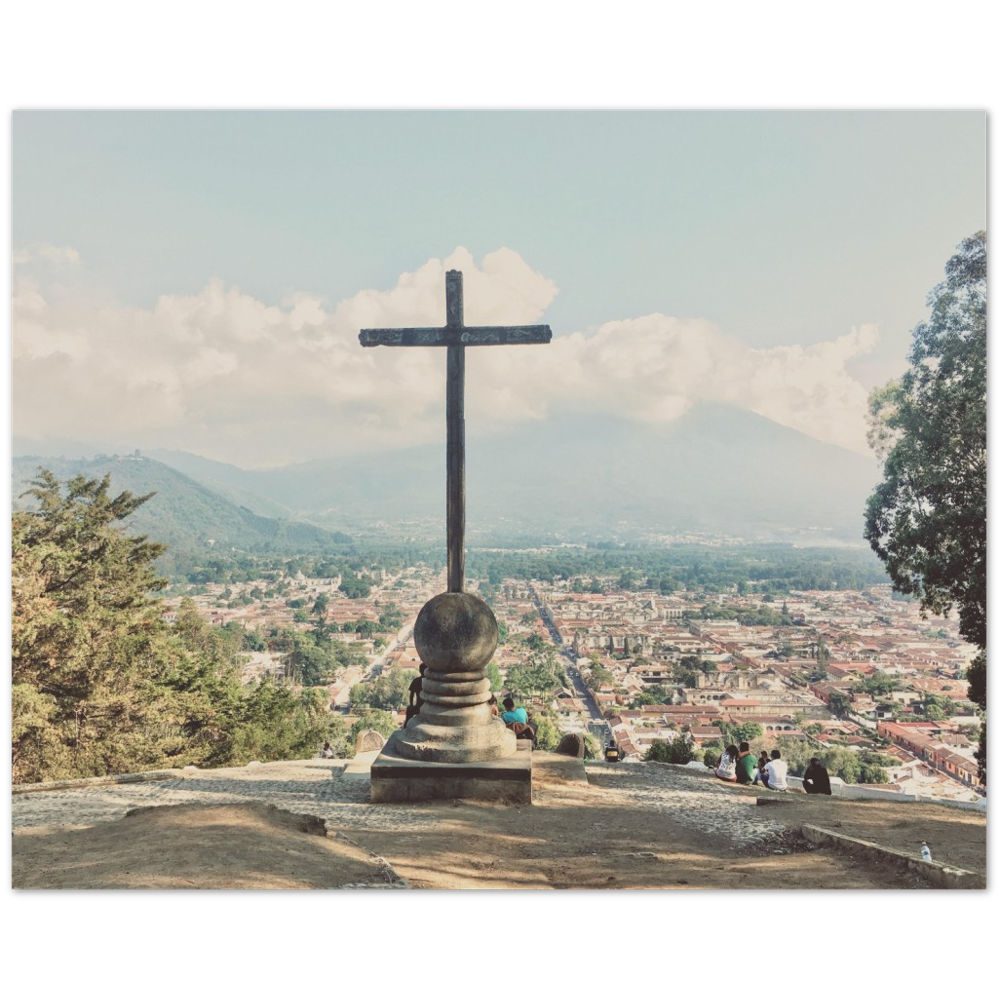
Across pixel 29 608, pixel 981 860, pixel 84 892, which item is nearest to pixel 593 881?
pixel 981 860

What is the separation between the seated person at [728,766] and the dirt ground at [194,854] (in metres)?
4.11

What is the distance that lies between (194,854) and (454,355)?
13.9 ft

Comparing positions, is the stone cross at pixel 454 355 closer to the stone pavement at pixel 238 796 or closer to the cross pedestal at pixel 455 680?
the cross pedestal at pixel 455 680

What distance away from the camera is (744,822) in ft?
17.4

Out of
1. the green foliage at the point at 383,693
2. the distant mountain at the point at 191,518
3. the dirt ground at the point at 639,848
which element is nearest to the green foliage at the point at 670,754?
the dirt ground at the point at 639,848

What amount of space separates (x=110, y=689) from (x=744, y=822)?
11.0 meters

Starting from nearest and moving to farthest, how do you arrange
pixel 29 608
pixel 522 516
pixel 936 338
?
pixel 936 338 → pixel 29 608 → pixel 522 516

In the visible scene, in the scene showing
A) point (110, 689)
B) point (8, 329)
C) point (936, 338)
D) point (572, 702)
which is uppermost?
point (936, 338)

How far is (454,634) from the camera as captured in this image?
232 inches

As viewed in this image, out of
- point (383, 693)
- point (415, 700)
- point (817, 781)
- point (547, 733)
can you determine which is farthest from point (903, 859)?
point (383, 693)

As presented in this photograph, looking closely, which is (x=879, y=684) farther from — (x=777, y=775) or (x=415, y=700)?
(x=415, y=700)

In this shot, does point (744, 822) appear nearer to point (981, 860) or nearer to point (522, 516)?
point (981, 860)

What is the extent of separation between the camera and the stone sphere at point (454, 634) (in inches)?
232

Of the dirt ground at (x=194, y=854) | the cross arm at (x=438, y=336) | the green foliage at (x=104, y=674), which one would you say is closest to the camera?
the dirt ground at (x=194, y=854)
